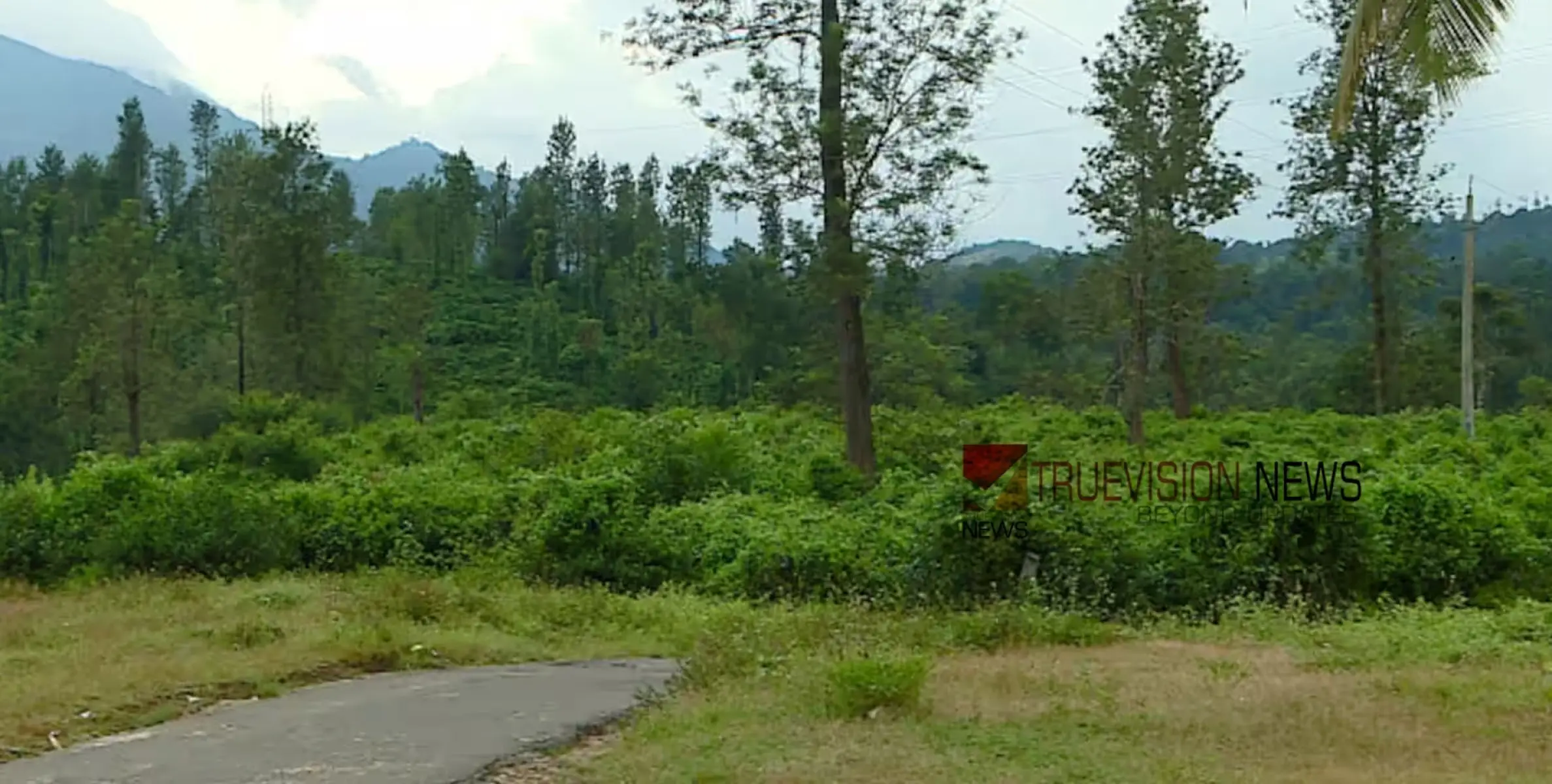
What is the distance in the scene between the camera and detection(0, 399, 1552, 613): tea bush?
499 inches

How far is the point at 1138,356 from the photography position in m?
23.4

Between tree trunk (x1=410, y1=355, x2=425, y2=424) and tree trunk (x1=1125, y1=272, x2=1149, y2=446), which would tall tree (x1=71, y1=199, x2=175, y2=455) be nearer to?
tree trunk (x1=410, y1=355, x2=425, y2=424)

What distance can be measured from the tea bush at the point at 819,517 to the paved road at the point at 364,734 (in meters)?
4.73

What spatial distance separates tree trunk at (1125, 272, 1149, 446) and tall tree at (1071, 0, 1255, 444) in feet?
0.08

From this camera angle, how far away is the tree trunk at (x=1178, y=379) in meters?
26.5

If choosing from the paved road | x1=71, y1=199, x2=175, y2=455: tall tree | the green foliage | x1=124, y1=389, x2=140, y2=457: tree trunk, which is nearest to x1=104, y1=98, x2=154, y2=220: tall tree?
x1=71, y1=199, x2=175, y2=455: tall tree

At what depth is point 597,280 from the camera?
192ft

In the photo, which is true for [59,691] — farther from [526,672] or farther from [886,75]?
[886,75]

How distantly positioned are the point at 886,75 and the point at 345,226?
77.8ft

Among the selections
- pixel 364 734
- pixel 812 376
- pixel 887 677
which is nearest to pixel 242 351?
pixel 812 376

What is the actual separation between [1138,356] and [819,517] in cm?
976

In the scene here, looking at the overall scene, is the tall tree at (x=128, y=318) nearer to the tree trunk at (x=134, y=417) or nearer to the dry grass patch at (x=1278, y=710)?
the tree trunk at (x=134, y=417)

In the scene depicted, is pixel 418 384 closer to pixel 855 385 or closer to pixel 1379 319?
pixel 855 385

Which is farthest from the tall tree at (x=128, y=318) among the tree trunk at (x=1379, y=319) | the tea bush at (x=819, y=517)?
the tree trunk at (x=1379, y=319)
